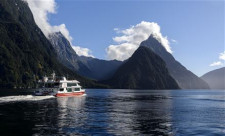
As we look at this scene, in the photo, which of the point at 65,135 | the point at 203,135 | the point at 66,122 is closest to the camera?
the point at 65,135

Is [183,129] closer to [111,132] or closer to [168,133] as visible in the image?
[168,133]

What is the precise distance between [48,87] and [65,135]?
107 meters

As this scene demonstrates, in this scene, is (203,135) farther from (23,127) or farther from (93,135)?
(23,127)

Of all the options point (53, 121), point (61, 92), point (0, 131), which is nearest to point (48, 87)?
point (61, 92)

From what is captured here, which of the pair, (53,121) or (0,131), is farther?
(53,121)

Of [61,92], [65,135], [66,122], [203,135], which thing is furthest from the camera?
[61,92]

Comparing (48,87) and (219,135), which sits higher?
(48,87)

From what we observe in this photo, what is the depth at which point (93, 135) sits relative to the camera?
41.5 metres

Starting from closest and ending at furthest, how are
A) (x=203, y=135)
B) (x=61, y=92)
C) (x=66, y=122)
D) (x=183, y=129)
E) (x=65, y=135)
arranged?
(x=65, y=135)
(x=203, y=135)
(x=183, y=129)
(x=66, y=122)
(x=61, y=92)

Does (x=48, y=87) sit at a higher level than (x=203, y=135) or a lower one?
higher

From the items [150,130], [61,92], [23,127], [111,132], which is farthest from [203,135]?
[61,92]

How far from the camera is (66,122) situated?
53.3 meters

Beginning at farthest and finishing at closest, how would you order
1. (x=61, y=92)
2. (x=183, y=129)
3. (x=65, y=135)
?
(x=61, y=92), (x=183, y=129), (x=65, y=135)

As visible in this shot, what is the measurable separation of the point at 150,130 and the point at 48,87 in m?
105
